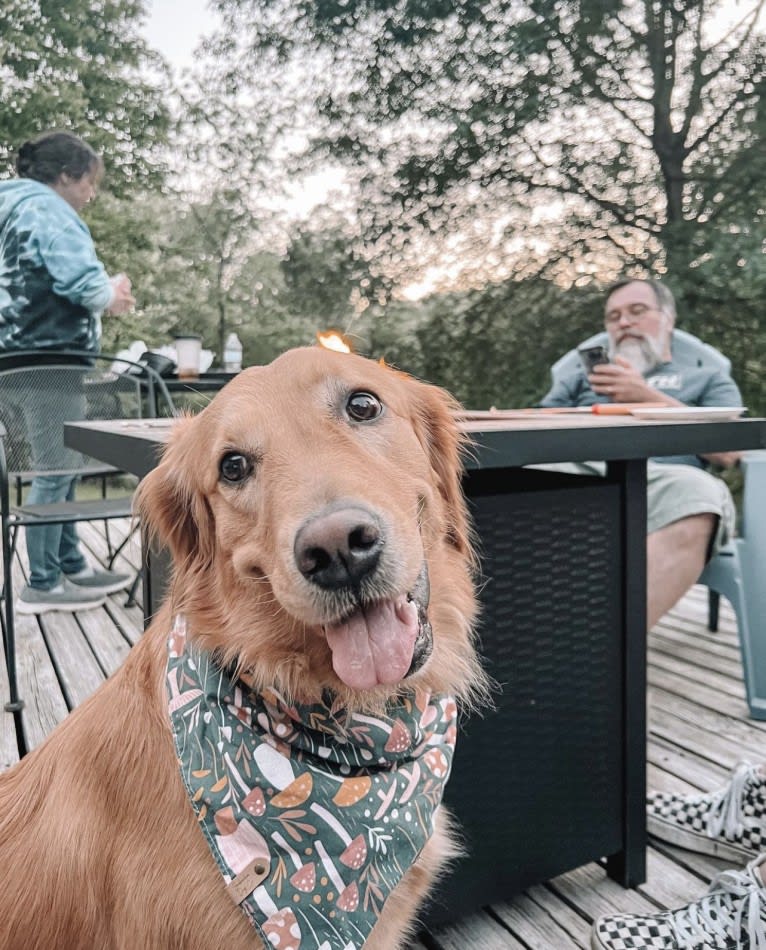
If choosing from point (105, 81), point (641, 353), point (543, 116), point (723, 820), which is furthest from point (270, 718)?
point (105, 81)

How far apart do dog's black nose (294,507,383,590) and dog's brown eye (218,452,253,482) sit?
271 mm

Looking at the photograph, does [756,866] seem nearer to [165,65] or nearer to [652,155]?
[652,155]

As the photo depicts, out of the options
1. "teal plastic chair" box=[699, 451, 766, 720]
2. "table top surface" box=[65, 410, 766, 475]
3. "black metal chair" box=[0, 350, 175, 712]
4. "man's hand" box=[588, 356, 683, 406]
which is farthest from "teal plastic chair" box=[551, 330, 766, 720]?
"black metal chair" box=[0, 350, 175, 712]

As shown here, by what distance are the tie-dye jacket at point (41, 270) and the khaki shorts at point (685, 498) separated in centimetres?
241

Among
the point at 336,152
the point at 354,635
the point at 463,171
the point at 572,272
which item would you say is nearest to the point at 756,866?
the point at 354,635

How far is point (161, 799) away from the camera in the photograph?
1139 millimetres

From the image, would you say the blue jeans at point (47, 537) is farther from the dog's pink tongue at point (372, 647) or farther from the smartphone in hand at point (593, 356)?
the dog's pink tongue at point (372, 647)

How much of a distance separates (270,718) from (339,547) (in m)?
0.36

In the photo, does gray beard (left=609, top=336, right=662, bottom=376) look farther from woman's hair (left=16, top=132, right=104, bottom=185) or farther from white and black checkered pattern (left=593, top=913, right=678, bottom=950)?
woman's hair (left=16, top=132, right=104, bottom=185)

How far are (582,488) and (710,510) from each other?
1.22m

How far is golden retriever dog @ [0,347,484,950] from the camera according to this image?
108cm

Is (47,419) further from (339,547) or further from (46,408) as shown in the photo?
(339,547)

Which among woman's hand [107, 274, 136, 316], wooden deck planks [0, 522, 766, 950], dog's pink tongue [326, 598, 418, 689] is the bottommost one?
wooden deck planks [0, 522, 766, 950]

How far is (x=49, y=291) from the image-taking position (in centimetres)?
366
